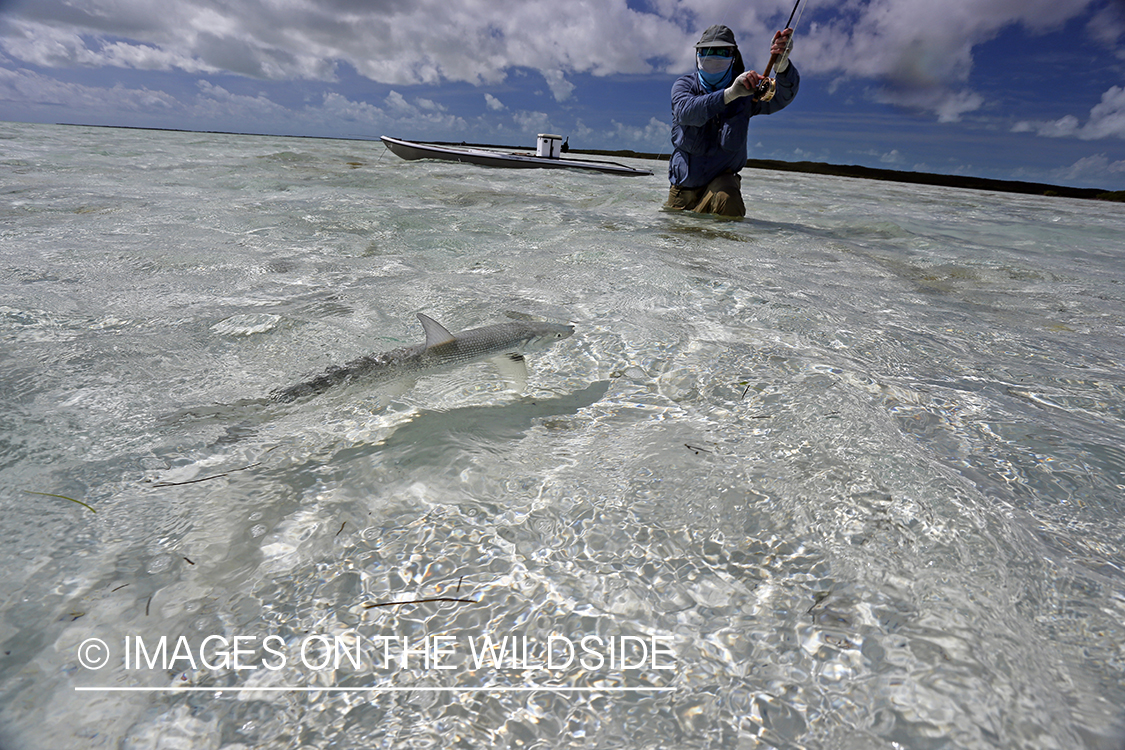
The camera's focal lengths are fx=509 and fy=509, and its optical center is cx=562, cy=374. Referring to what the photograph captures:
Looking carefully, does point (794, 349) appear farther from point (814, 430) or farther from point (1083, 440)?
point (1083, 440)

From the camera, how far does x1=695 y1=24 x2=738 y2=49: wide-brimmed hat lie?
6.89 metres

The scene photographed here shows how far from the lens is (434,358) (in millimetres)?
2930

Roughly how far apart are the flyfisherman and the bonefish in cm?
517

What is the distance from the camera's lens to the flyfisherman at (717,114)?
6590mm

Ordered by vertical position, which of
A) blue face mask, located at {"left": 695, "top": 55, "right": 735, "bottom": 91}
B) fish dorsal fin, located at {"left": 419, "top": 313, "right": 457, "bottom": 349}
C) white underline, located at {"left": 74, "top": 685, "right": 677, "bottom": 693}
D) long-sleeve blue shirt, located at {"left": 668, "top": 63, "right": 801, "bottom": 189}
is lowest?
white underline, located at {"left": 74, "top": 685, "right": 677, "bottom": 693}

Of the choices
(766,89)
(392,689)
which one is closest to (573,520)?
(392,689)

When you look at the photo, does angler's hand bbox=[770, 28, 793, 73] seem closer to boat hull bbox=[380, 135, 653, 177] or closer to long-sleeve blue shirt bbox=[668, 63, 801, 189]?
long-sleeve blue shirt bbox=[668, 63, 801, 189]

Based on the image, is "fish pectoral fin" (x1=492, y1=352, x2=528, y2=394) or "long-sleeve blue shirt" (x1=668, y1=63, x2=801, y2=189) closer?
"fish pectoral fin" (x1=492, y1=352, x2=528, y2=394)

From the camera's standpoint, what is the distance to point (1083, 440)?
7.85ft

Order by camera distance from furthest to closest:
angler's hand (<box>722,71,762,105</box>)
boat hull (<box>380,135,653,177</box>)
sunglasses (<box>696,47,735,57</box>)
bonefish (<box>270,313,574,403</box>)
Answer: boat hull (<box>380,135,653,177</box>) < sunglasses (<box>696,47,735,57</box>) < angler's hand (<box>722,71,762,105</box>) < bonefish (<box>270,313,574,403</box>)

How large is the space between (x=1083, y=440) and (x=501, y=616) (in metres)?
2.81

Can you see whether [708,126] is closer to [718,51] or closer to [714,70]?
[714,70]

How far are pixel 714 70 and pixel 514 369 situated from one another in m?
6.33

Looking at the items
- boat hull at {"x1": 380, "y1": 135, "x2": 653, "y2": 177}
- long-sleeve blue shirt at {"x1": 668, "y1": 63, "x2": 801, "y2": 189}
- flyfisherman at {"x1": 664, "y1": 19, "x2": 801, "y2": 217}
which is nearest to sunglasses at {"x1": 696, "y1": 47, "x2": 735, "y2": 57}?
flyfisherman at {"x1": 664, "y1": 19, "x2": 801, "y2": 217}
